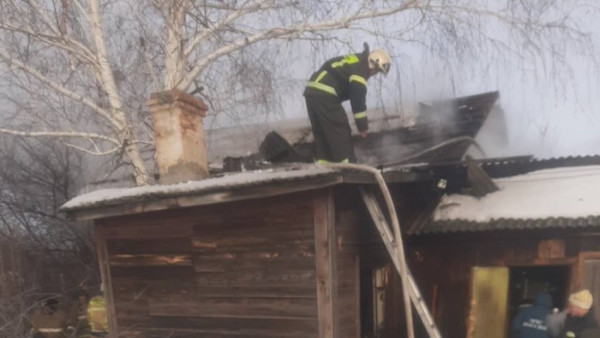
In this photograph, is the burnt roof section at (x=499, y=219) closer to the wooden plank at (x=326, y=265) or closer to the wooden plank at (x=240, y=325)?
the wooden plank at (x=326, y=265)

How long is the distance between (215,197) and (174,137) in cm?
205

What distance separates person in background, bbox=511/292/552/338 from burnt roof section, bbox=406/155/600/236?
107 centimetres

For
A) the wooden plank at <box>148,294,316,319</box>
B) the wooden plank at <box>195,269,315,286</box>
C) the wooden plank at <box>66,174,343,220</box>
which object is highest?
the wooden plank at <box>66,174,343,220</box>

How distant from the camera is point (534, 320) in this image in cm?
606

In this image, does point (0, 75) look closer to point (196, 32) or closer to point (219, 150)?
point (196, 32)

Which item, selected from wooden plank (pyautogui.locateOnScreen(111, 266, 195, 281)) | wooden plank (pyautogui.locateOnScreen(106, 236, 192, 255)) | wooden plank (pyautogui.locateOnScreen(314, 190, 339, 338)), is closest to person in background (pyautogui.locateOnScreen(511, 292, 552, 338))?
wooden plank (pyautogui.locateOnScreen(314, 190, 339, 338))

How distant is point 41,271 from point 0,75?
652 centimetres

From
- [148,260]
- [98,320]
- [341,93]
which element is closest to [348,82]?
[341,93]

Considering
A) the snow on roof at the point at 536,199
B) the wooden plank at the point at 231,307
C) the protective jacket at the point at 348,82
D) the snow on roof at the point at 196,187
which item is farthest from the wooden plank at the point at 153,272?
the snow on roof at the point at 536,199

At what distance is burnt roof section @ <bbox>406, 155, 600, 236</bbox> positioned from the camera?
572cm

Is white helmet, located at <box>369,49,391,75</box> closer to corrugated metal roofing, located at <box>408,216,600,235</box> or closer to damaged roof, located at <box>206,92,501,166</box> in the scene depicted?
corrugated metal roofing, located at <box>408,216,600,235</box>

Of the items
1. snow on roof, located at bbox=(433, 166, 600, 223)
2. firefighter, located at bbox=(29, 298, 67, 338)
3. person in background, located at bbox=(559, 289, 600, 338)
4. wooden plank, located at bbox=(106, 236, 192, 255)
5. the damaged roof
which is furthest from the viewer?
firefighter, located at bbox=(29, 298, 67, 338)

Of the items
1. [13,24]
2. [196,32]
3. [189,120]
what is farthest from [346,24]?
[13,24]

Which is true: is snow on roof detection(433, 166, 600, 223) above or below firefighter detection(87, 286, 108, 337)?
above
